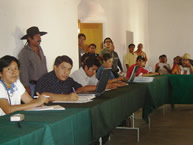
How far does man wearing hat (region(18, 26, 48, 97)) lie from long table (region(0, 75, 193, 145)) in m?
1.32

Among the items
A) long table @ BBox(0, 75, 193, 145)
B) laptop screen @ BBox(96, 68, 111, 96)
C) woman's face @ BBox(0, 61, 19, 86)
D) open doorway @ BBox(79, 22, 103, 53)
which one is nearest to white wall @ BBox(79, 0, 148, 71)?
open doorway @ BBox(79, 22, 103, 53)

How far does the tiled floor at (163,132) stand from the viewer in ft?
13.8

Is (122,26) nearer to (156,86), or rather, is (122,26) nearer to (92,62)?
(156,86)

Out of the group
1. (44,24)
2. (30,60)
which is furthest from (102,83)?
(44,24)

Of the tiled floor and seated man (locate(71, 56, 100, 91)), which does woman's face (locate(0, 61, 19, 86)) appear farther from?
the tiled floor

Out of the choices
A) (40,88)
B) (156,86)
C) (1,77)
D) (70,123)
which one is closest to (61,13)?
(156,86)

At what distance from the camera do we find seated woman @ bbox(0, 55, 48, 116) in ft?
8.22

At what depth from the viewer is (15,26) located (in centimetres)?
456

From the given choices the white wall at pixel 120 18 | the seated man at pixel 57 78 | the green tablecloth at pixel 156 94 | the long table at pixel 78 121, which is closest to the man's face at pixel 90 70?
the long table at pixel 78 121

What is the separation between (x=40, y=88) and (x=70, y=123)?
1.07 metres

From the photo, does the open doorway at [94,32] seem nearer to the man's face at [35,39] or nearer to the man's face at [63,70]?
the man's face at [35,39]

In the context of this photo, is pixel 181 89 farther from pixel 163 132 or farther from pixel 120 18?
pixel 120 18

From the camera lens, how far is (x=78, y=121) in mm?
2369

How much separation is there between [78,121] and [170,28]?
1080 centimetres
